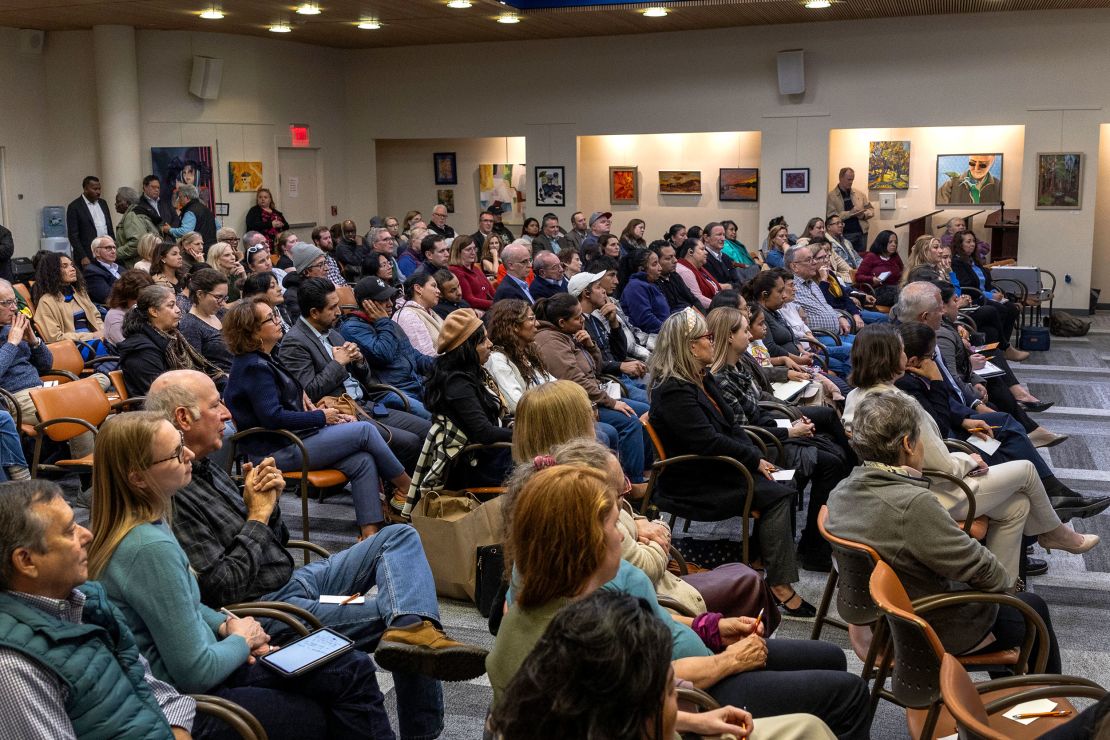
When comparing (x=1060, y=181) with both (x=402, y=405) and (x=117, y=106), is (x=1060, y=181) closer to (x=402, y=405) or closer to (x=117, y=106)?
(x=402, y=405)

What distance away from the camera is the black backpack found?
496 inches

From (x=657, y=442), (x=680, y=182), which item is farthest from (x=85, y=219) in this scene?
(x=657, y=442)

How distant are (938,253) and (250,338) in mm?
7295

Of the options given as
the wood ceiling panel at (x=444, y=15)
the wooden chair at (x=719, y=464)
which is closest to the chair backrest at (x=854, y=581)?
the wooden chair at (x=719, y=464)

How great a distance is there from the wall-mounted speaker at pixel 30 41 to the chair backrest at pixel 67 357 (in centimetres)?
821

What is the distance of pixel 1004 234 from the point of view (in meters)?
14.5

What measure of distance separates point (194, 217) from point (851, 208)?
27.9ft

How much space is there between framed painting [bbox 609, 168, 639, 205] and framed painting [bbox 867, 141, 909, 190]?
11.1ft

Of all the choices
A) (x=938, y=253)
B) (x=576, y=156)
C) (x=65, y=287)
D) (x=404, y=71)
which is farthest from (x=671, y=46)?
(x=65, y=287)

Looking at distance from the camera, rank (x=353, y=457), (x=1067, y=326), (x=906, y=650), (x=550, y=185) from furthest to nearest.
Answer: (x=550, y=185)
(x=1067, y=326)
(x=353, y=457)
(x=906, y=650)

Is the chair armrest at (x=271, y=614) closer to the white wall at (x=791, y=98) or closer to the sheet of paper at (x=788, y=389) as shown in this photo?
the sheet of paper at (x=788, y=389)

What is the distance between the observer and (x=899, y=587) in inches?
120

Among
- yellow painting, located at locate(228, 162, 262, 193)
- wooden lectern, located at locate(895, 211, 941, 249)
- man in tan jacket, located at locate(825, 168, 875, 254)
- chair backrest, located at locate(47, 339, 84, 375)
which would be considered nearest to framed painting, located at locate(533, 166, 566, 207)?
man in tan jacket, located at locate(825, 168, 875, 254)

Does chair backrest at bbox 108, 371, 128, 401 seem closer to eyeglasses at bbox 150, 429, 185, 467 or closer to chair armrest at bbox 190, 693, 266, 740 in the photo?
eyeglasses at bbox 150, 429, 185, 467
